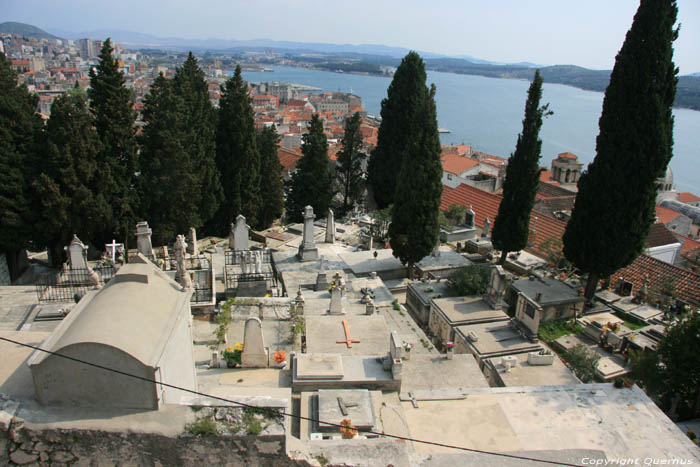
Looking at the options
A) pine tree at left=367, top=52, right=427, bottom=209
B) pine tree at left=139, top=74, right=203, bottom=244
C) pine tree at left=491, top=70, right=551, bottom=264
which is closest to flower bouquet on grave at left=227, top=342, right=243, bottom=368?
pine tree at left=139, top=74, right=203, bottom=244

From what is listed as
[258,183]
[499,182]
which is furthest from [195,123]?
[499,182]

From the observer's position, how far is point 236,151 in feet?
74.4

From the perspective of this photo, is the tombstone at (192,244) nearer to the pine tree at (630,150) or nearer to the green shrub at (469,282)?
the green shrub at (469,282)

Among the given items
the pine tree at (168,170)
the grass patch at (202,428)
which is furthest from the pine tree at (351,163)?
the grass patch at (202,428)

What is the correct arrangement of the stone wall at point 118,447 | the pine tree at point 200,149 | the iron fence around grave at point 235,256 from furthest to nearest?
A: the pine tree at point 200,149
the iron fence around grave at point 235,256
the stone wall at point 118,447

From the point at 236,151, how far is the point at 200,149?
236 centimetres

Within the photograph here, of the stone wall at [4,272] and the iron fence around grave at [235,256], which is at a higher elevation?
the iron fence around grave at [235,256]

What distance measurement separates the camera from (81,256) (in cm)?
1434

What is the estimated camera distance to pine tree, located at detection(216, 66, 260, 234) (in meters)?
22.3

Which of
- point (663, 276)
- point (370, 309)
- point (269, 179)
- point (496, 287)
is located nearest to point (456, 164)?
point (269, 179)

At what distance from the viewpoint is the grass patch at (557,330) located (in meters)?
15.0

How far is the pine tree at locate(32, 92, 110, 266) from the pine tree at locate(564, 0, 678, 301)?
17149 mm

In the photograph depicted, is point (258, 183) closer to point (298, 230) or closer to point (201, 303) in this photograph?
point (298, 230)

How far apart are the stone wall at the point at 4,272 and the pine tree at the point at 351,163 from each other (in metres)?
17.1
